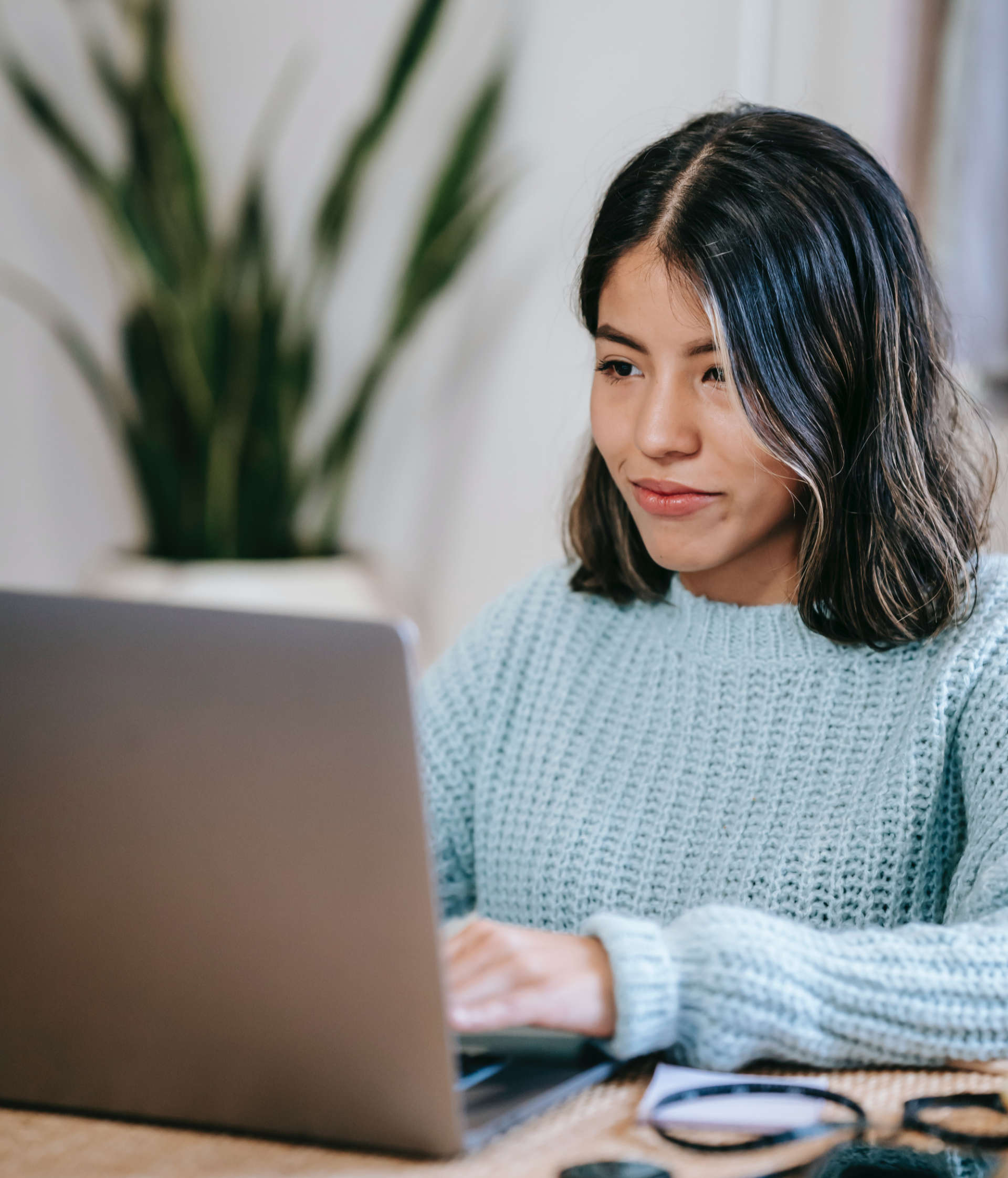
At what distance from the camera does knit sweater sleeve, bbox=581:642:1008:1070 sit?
710 mm

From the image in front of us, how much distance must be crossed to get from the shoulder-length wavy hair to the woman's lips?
7 centimetres

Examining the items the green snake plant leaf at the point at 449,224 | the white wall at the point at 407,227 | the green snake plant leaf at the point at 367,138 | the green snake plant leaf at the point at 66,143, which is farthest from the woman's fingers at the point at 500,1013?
the green snake plant leaf at the point at 66,143

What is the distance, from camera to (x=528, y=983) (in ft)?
2.30

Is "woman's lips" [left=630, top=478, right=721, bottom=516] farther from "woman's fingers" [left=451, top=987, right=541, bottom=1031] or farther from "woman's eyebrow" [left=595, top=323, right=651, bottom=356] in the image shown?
"woman's fingers" [left=451, top=987, right=541, bottom=1031]

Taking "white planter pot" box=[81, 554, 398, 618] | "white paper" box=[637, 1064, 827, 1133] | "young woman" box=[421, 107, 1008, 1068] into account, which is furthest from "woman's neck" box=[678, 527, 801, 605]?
"white planter pot" box=[81, 554, 398, 618]

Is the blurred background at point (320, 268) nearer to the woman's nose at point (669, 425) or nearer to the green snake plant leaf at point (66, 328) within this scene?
the green snake plant leaf at point (66, 328)

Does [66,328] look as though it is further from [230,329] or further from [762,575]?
[762,575]

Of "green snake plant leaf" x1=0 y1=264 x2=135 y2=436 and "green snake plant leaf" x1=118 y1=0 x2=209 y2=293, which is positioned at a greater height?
"green snake plant leaf" x1=118 y1=0 x2=209 y2=293

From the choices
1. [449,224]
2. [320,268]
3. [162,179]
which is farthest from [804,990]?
[162,179]

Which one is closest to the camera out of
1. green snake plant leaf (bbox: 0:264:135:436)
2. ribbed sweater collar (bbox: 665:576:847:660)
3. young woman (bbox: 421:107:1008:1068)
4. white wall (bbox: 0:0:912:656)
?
young woman (bbox: 421:107:1008:1068)

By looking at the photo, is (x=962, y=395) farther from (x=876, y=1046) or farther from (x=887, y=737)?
(x=876, y=1046)

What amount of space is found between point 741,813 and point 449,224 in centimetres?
147

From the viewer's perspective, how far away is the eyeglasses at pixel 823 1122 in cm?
63

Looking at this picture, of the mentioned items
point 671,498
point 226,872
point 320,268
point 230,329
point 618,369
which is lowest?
point 226,872
